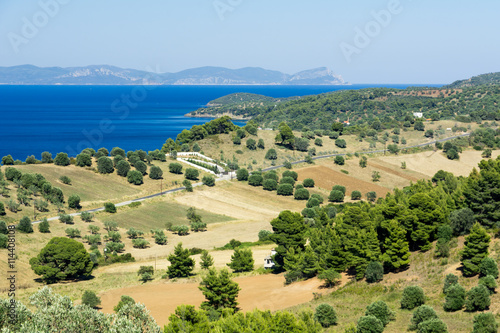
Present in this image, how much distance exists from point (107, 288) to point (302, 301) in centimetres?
1903

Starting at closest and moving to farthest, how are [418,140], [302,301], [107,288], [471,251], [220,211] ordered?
[471,251] < [302,301] < [107,288] < [220,211] < [418,140]

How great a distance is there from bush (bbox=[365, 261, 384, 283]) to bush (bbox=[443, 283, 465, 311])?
8799 mm

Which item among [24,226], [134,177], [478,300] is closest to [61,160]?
[134,177]

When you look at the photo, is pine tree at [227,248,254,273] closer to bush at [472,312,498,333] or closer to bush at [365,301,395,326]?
bush at [365,301,395,326]

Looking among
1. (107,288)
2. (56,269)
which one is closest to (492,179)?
(107,288)

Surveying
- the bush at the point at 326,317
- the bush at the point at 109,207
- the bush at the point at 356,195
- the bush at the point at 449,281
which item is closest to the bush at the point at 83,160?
the bush at the point at 109,207

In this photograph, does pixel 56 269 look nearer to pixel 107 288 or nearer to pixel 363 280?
pixel 107 288

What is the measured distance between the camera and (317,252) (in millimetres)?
49719

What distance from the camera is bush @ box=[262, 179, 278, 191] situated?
324 ft

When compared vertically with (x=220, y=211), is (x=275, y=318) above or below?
above

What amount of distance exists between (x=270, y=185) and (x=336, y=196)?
13.3 m


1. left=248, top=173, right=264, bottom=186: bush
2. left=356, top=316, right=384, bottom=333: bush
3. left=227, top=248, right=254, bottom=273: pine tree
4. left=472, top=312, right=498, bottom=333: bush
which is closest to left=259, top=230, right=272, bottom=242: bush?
left=227, top=248, right=254, bottom=273: pine tree

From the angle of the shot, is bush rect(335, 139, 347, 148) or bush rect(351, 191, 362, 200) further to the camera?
bush rect(335, 139, 347, 148)

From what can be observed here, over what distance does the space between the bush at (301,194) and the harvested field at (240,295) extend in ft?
146
